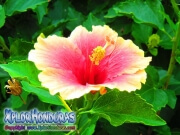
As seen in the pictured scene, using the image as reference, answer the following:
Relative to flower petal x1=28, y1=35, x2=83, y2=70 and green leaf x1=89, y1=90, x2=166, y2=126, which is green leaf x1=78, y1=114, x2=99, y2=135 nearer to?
green leaf x1=89, y1=90, x2=166, y2=126

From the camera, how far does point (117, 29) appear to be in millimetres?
1764

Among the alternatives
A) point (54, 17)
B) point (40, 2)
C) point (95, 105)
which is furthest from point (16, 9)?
point (95, 105)

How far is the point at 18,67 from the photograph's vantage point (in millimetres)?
1109

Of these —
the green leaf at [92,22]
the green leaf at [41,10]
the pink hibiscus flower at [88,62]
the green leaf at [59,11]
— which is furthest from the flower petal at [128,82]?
the green leaf at [59,11]

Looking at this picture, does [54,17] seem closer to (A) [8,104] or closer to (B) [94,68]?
(A) [8,104]

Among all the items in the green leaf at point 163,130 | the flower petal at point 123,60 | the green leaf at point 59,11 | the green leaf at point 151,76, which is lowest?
Answer: the green leaf at point 163,130

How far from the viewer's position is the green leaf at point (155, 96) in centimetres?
145

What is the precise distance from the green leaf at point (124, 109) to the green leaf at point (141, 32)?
0.62 m

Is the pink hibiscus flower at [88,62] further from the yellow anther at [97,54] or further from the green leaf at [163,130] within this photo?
the green leaf at [163,130]

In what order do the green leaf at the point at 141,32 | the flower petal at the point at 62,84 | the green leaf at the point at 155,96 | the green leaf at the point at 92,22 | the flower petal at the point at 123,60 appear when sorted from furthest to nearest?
the green leaf at the point at 141,32 < the green leaf at the point at 92,22 < the green leaf at the point at 155,96 < the flower petal at the point at 123,60 < the flower petal at the point at 62,84

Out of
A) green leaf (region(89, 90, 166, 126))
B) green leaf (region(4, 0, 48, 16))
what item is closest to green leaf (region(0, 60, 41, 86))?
green leaf (region(89, 90, 166, 126))

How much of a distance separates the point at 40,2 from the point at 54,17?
0.36 m

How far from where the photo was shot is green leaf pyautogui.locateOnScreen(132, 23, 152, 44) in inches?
Answer: 65.9

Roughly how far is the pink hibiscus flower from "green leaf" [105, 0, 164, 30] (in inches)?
14.8
